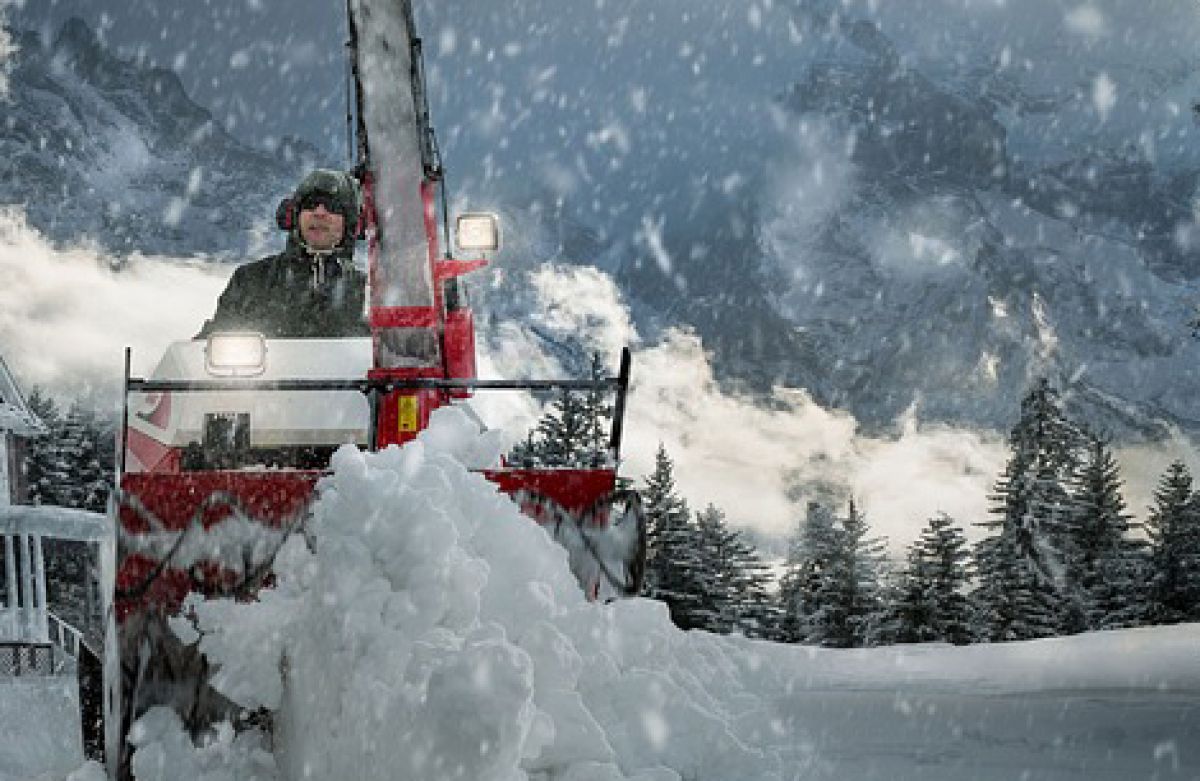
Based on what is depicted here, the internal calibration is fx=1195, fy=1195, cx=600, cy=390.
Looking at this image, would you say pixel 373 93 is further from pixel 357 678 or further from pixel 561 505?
pixel 357 678

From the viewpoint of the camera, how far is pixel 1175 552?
38094mm

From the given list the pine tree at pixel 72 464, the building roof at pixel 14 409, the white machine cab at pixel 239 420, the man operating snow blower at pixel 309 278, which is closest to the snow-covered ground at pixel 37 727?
the white machine cab at pixel 239 420

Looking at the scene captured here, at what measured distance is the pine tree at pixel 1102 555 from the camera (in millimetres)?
37250

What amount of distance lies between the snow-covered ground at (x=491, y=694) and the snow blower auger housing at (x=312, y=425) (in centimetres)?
24

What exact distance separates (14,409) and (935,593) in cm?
2709

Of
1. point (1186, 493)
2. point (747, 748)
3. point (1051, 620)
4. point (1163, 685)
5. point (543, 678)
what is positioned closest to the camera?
point (543, 678)

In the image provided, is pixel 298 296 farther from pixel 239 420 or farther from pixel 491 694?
pixel 491 694

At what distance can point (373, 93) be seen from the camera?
306 inches

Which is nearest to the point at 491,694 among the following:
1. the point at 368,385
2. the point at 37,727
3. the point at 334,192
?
the point at 368,385

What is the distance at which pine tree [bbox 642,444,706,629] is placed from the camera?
119 feet

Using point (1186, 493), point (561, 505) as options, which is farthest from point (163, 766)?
point (1186, 493)

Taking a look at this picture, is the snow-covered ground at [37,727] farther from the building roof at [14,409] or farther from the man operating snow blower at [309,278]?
Result: the building roof at [14,409]

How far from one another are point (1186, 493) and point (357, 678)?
137ft

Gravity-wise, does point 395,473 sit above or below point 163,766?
above
